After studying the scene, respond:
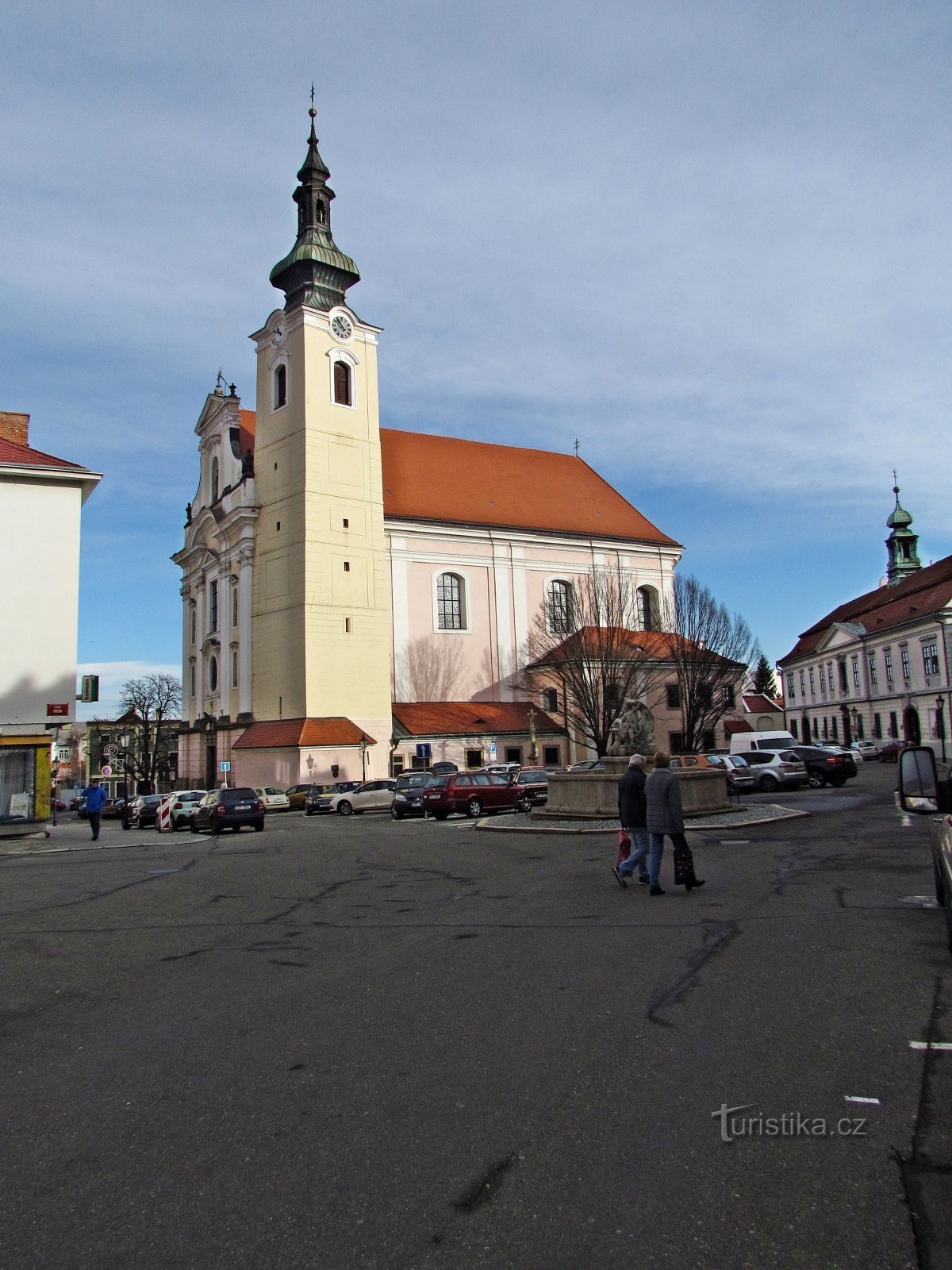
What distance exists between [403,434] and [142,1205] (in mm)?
60095

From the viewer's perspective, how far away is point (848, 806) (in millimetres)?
24281

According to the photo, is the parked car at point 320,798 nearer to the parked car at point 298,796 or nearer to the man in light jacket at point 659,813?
the parked car at point 298,796

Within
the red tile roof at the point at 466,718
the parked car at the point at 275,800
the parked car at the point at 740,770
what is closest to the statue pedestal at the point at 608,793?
the parked car at the point at 740,770

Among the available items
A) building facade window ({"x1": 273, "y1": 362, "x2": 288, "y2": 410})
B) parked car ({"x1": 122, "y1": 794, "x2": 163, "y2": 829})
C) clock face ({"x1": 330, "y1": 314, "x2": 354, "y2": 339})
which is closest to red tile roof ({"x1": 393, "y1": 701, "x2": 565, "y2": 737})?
parked car ({"x1": 122, "y1": 794, "x2": 163, "y2": 829})

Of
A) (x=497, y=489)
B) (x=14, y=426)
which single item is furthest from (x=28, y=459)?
(x=497, y=489)

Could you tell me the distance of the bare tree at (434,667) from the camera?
172 feet

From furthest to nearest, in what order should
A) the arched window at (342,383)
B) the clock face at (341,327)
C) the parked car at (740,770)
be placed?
the clock face at (341,327), the arched window at (342,383), the parked car at (740,770)

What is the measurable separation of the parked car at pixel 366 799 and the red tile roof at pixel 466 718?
9148 mm

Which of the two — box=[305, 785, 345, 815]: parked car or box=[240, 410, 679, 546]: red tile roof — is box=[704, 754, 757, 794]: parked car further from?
box=[240, 410, 679, 546]: red tile roof

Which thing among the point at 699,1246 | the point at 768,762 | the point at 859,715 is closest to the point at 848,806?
the point at 768,762

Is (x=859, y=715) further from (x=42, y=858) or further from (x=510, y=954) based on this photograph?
(x=510, y=954)

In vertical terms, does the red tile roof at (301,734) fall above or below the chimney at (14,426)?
below

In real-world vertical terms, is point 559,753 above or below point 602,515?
below

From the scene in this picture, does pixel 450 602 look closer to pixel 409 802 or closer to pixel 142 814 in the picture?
pixel 142 814
